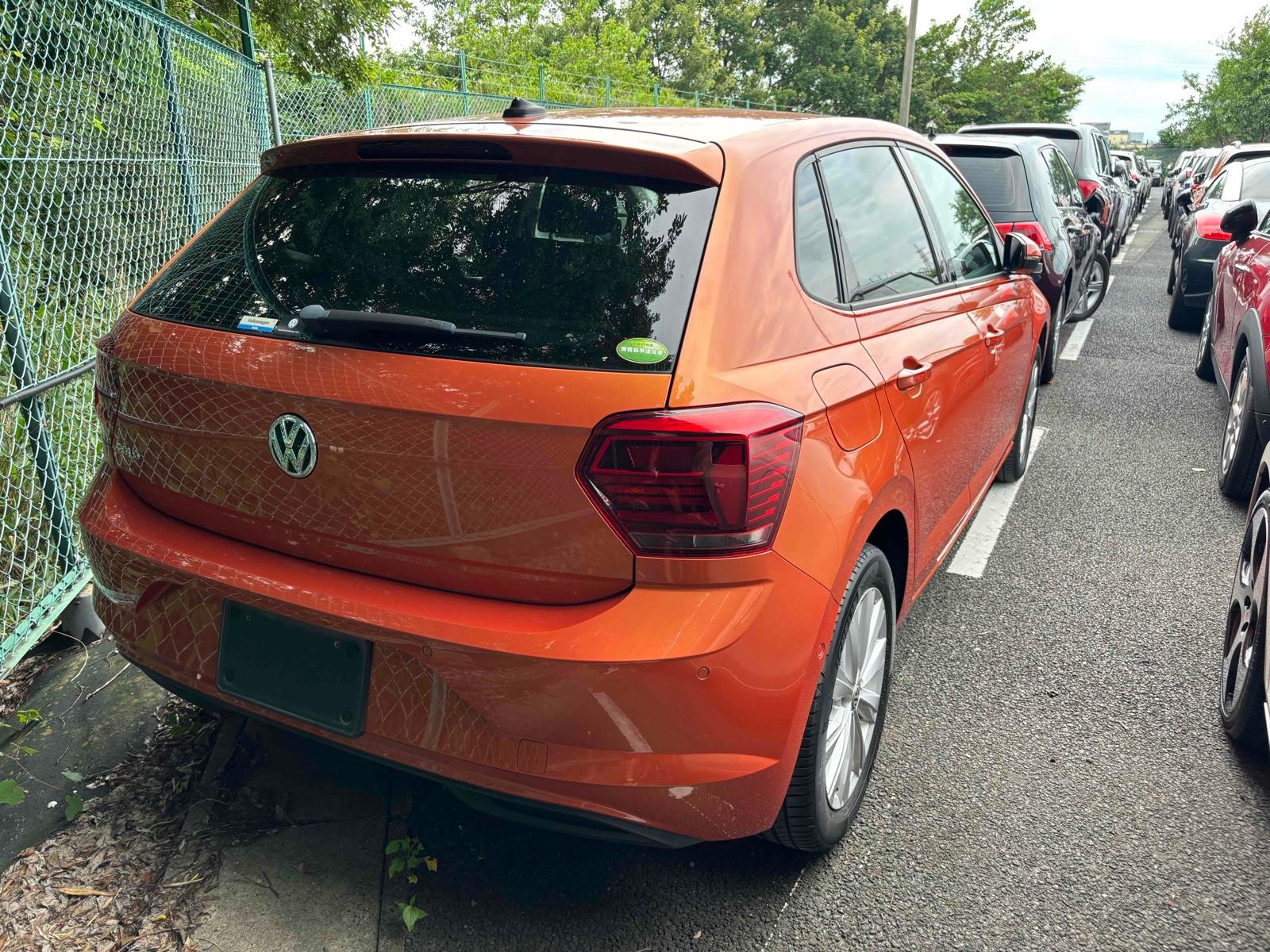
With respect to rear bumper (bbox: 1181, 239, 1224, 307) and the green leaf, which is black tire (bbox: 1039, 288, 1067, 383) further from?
the green leaf

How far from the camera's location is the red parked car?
4512mm

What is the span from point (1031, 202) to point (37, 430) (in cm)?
664

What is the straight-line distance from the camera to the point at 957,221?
3680mm

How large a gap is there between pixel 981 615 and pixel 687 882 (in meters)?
1.92

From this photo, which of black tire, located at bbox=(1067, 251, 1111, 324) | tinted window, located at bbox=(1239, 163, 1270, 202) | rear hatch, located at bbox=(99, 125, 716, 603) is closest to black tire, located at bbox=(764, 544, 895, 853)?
rear hatch, located at bbox=(99, 125, 716, 603)

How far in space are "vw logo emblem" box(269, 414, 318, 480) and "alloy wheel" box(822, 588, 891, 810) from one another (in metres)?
1.21

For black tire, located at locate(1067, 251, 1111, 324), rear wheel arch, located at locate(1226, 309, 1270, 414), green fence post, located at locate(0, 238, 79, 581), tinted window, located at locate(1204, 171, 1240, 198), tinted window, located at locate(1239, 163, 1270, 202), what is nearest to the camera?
green fence post, located at locate(0, 238, 79, 581)

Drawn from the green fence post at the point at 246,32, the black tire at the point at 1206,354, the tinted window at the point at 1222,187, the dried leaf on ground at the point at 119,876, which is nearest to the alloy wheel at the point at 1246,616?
the dried leaf on ground at the point at 119,876

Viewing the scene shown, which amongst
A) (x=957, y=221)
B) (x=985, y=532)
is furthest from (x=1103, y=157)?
(x=957, y=221)

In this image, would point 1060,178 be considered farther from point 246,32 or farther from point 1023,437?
point 246,32

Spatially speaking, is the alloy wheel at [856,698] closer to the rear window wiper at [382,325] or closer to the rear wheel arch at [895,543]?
the rear wheel arch at [895,543]

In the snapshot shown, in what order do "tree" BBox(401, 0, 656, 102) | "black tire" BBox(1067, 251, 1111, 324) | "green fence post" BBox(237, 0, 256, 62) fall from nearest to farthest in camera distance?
"green fence post" BBox(237, 0, 256, 62) → "black tire" BBox(1067, 251, 1111, 324) → "tree" BBox(401, 0, 656, 102)

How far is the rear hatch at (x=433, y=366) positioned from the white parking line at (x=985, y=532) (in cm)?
279

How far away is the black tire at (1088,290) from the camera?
31.3ft
